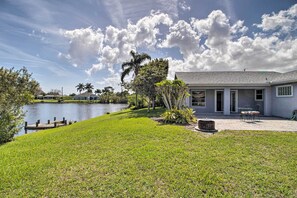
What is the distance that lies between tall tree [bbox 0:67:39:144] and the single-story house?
12.3m

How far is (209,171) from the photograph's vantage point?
432 cm

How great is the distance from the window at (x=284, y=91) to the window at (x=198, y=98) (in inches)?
235

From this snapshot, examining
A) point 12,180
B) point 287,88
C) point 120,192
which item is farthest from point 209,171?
point 287,88

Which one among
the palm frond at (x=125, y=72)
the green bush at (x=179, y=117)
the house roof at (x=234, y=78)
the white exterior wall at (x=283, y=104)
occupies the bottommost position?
the green bush at (x=179, y=117)

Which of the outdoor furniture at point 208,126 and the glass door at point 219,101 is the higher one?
the glass door at point 219,101

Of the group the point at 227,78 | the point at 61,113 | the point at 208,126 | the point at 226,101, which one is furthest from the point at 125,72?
the point at 208,126

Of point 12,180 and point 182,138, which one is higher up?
point 182,138

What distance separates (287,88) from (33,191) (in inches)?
652

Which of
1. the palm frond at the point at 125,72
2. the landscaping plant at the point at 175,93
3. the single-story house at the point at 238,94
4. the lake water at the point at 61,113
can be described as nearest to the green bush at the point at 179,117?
the landscaping plant at the point at 175,93

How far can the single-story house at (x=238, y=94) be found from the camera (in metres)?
14.2

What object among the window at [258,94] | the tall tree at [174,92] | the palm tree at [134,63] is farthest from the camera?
the palm tree at [134,63]

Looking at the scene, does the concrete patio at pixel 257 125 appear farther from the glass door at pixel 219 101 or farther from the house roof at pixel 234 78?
the glass door at pixel 219 101

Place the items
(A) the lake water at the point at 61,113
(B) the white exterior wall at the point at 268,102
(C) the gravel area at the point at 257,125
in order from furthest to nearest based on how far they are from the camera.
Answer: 1. (A) the lake water at the point at 61,113
2. (B) the white exterior wall at the point at 268,102
3. (C) the gravel area at the point at 257,125

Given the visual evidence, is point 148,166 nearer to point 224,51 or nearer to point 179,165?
point 179,165
